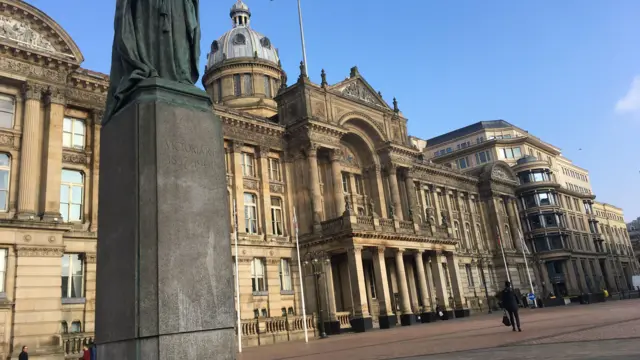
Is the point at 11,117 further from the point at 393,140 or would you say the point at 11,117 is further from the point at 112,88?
the point at 393,140

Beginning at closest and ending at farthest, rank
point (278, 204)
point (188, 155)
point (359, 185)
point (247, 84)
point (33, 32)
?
point (188, 155) → point (33, 32) → point (278, 204) → point (359, 185) → point (247, 84)

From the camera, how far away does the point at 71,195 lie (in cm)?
2806

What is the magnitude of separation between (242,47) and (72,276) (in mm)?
43338

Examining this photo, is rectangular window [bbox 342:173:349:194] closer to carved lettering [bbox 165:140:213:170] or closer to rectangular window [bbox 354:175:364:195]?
rectangular window [bbox 354:175:364:195]

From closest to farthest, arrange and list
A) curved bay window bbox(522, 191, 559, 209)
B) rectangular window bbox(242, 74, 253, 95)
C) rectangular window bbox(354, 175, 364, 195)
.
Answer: rectangular window bbox(354, 175, 364, 195) < rectangular window bbox(242, 74, 253, 95) < curved bay window bbox(522, 191, 559, 209)

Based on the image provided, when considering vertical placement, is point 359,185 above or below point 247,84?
below

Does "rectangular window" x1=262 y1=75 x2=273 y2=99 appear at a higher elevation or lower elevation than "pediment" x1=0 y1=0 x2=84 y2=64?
higher

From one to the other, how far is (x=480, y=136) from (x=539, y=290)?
30548 millimetres

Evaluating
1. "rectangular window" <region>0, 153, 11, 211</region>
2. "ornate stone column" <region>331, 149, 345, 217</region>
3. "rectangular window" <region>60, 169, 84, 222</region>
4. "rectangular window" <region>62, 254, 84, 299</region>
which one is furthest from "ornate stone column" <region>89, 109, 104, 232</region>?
"ornate stone column" <region>331, 149, 345, 217</region>

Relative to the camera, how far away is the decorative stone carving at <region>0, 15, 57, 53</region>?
25.8 metres

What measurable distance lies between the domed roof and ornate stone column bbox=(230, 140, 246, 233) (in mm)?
27418

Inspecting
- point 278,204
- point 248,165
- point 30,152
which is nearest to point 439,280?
point 278,204

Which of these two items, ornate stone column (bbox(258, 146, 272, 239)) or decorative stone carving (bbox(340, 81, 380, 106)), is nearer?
ornate stone column (bbox(258, 146, 272, 239))

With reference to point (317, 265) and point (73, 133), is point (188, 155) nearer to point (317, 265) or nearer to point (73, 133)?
point (73, 133)
